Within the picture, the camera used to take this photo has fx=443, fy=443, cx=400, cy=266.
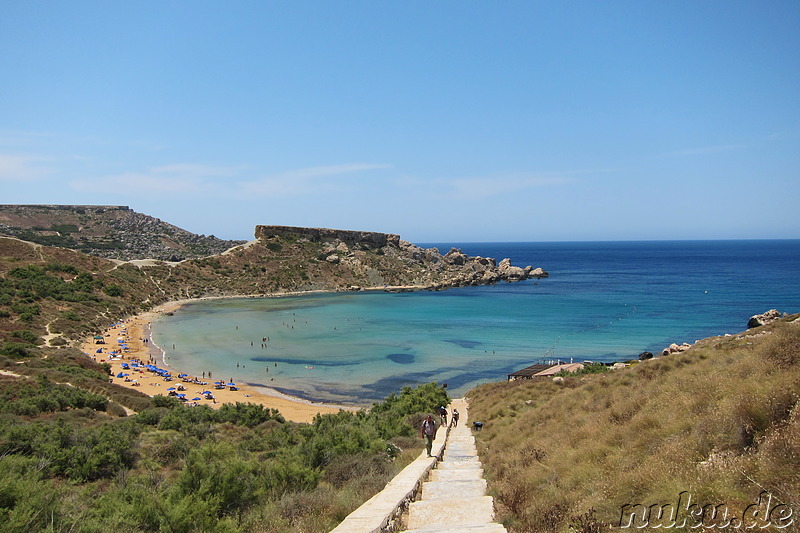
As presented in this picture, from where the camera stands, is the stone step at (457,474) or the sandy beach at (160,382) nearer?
Result: the stone step at (457,474)

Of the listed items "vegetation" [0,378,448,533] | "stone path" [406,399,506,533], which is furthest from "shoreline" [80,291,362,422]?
"stone path" [406,399,506,533]

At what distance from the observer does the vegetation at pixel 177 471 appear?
205 inches

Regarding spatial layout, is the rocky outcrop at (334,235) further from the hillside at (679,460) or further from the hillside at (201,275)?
the hillside at (679,460)

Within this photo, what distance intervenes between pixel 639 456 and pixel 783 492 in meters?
2.16

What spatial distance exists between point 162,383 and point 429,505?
28.6 metres

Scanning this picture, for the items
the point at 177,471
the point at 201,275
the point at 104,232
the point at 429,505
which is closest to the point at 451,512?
the point at 429,505

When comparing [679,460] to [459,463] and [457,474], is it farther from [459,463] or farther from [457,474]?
[459,463]

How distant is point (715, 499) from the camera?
384 centimetres

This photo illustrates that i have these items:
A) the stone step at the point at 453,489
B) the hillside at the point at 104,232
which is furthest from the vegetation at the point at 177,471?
the hillside at the point at 104,232

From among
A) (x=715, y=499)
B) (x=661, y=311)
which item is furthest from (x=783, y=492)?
(x=661, y=311)

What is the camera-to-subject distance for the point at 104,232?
122 metres

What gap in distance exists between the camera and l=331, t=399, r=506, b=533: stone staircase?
4.91m

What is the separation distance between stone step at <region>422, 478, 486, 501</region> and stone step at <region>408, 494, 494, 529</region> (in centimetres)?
32

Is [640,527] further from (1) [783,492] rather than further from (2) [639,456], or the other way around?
(2) [639,456]
